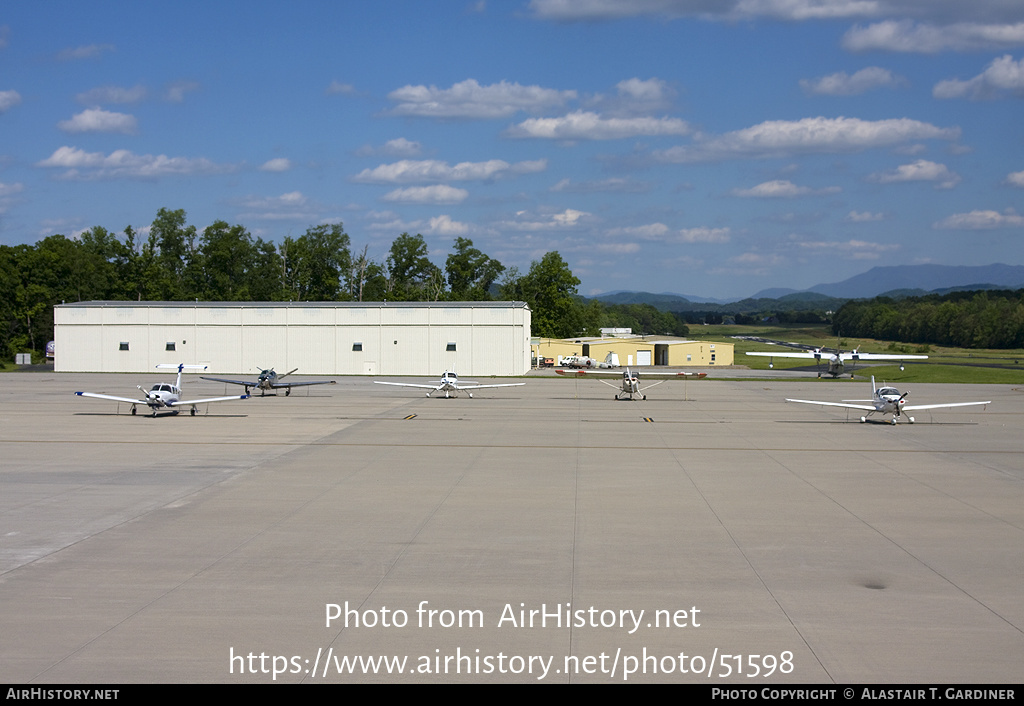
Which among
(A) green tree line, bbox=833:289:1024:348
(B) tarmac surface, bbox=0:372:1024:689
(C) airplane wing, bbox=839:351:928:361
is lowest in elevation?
(B) tarmac surface, bbox=0:372:1024:689

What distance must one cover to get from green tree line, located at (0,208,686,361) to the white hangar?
38244 mm

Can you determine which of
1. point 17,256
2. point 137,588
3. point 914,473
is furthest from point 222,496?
point 17,256

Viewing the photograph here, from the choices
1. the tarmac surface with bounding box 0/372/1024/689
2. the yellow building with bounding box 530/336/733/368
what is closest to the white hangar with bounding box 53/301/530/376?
the yellow building with bounding box 530/336/733/368

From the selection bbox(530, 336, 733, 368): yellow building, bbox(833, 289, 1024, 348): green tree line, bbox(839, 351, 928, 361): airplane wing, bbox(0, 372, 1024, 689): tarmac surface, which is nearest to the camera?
bbox(0, 372, 1024, 689): tarmac surface

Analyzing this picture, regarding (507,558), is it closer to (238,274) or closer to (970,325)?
(238,274)

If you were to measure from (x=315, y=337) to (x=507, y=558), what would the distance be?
64.9 m

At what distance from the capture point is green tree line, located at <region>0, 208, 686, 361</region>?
112 meters

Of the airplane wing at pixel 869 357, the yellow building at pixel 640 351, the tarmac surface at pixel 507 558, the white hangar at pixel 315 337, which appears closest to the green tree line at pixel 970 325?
the yellow building at pixel 640 351

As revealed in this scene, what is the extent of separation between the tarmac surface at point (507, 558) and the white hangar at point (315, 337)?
43130 mm

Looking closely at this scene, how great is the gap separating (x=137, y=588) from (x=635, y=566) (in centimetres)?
831

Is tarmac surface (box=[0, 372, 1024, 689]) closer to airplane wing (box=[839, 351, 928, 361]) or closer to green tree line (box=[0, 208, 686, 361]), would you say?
airplane wing (box=[839, 351, 928, 361])

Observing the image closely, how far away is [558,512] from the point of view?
774 inches

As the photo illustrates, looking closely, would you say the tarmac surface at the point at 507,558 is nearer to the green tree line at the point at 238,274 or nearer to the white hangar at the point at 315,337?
the white hangar at the point at 315,337

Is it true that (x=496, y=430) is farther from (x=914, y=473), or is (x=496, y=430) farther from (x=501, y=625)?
(x=501, y=625)
